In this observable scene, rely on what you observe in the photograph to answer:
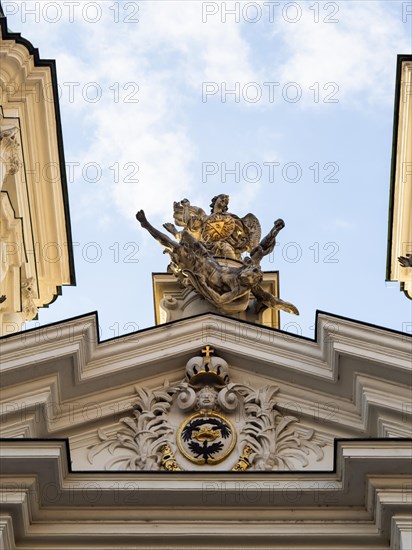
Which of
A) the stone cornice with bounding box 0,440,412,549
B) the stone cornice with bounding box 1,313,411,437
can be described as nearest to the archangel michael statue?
the stone cornice with bounding box 1,313,411,437

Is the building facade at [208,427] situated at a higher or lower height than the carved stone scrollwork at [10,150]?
lower

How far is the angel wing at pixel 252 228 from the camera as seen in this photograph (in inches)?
714

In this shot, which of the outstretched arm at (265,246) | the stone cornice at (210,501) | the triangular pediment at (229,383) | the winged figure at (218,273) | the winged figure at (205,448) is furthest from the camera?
the outstretched arm at (265,246)

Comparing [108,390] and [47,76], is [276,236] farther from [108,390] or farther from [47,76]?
[47,76]

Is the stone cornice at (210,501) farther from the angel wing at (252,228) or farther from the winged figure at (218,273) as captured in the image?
the angel wing at (252,228)

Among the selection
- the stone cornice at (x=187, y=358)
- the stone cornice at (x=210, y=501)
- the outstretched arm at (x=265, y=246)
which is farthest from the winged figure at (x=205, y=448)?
the outstretched arm at (x=265, y=246)

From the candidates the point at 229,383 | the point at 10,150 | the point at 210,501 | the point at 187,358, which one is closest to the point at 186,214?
the point at 187,358

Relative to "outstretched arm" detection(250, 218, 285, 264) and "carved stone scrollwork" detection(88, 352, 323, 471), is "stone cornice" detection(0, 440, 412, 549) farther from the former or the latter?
"outstretched arm" detection(250, 218, 285, 264)

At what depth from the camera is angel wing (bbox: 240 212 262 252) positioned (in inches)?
714

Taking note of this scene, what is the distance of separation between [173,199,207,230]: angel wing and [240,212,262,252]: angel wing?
1.92 ft

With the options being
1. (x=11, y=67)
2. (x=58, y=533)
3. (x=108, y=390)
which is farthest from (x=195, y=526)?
(x=11, y=67)

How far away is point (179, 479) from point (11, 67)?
1222 cm

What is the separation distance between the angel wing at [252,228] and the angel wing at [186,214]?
0.59 meters

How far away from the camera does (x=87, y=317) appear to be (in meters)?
14.8
